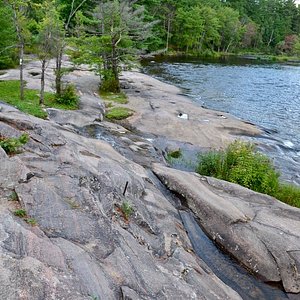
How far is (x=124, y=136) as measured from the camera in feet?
54.3

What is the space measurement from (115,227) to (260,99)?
27.0 metres

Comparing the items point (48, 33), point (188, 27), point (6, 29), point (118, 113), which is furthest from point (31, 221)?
point (188, 27)

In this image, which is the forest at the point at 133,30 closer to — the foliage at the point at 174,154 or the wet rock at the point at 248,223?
the foliage at the point at 174,154

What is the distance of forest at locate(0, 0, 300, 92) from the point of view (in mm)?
19281

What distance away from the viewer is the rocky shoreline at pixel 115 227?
5742mm

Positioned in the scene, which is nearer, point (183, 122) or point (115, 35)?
point (183, 122)

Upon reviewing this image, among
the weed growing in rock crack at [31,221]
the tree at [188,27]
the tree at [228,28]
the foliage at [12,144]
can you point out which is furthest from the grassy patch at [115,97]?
the tree at [228,28]

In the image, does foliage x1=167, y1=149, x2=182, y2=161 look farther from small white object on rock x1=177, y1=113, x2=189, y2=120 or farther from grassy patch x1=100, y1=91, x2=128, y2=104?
grassy patch x1=100, y1=91, x2=128, y2=104

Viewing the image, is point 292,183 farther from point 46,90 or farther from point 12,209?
point 46,90

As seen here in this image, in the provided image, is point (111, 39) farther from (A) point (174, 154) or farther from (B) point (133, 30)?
(A) point (174, 154)

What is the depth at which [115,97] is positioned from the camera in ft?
83.3

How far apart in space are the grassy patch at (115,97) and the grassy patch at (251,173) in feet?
41.0

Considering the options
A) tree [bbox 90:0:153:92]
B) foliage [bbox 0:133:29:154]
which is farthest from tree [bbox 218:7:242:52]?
foliage [bbox 0:133:29:154]

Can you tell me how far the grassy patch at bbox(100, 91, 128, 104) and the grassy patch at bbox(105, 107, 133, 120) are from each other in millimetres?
2375
